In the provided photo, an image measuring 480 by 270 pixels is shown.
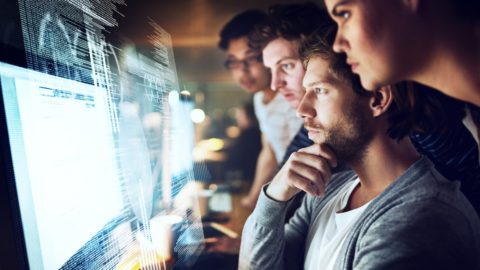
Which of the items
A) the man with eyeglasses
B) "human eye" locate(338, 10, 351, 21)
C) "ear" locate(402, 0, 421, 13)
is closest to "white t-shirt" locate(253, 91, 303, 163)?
the man with eyeglasses

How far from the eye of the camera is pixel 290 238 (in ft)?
4.21

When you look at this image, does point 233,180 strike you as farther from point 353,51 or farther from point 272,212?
point 353,51

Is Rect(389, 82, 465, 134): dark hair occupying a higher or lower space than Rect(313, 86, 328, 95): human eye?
lower

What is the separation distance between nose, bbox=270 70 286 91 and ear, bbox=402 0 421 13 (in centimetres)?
43

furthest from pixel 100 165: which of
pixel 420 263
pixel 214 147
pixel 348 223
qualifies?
pixel 420 263

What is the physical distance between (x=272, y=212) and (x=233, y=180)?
21 cm

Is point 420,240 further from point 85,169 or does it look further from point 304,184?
point 85,169

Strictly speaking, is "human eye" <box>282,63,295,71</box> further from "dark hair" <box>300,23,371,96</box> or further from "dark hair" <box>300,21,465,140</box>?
"dark hair" <box>300,21,465,140</box>

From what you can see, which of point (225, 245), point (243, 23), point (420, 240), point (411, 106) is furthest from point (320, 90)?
point (225, 245)

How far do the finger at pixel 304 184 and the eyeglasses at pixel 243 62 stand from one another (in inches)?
16.2

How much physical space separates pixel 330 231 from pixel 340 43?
21.4 inches

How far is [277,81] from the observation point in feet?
4.45

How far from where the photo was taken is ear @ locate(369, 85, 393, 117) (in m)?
1.14

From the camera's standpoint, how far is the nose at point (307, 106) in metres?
1.23
